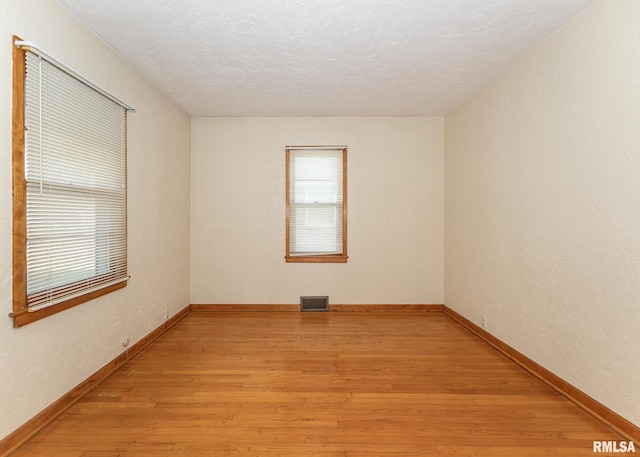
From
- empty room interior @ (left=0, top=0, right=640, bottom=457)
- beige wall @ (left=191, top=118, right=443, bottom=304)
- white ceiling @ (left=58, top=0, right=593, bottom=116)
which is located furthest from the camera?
beige wall @ (left=191, top=118, right=443, bottom=304)

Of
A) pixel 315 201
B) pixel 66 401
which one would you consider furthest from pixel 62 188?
pixel 315 201

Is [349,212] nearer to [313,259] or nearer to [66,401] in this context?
[313,259]

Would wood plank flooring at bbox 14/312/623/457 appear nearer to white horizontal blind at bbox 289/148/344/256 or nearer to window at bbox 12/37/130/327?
window at bbox 12/37/130/327

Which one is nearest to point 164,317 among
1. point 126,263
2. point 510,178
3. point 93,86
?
point 126,263

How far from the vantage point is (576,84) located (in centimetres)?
234

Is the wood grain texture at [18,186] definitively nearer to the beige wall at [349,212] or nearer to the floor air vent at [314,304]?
the beige wall at [349,212]

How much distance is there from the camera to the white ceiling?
2211 millimetres

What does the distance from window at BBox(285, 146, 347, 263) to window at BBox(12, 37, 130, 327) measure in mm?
2259

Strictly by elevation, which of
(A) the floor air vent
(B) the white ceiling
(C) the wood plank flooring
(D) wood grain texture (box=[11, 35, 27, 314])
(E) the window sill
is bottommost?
(C) the wood plank flooring

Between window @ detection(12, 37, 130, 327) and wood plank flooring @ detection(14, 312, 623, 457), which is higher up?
window @ detection(12, 37, 130, 327)

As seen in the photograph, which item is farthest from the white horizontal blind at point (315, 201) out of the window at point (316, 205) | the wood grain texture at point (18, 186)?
the wood grain texture at point (18, 186)

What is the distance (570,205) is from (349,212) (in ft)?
8.77

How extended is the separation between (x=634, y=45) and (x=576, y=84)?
1.40ft

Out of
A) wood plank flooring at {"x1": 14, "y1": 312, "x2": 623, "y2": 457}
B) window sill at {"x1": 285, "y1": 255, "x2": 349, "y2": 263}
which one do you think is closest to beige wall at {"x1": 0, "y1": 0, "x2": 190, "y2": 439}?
wood plank flooring at {"x1": 14, "y1": 312, "x2": 623, "y2": 457}
